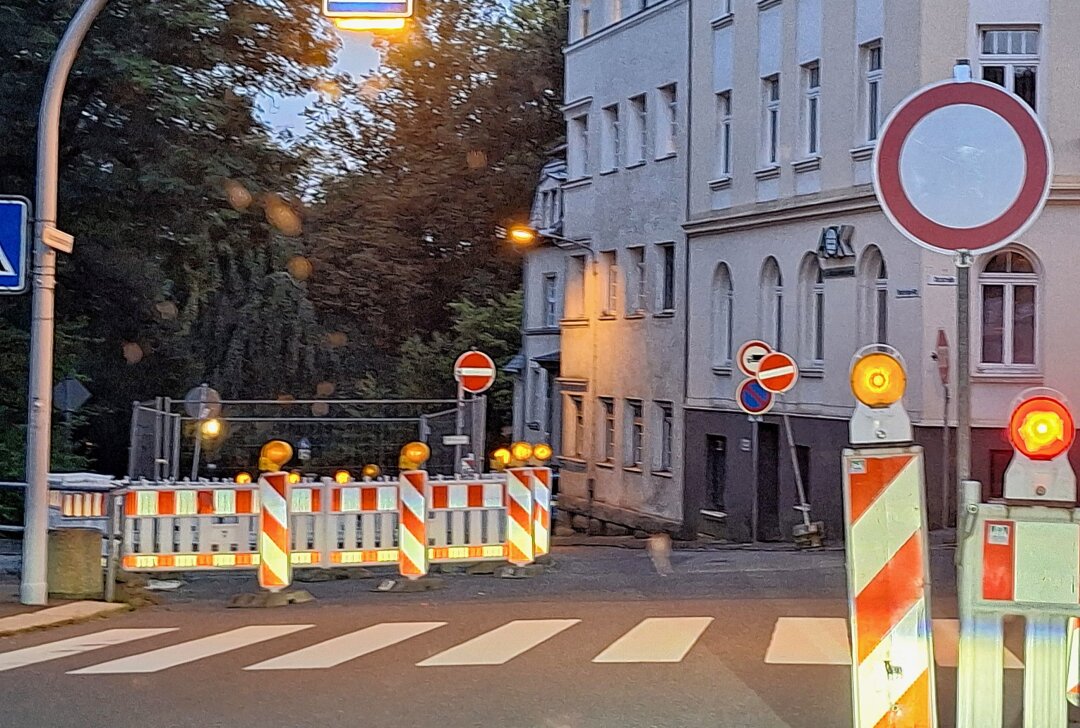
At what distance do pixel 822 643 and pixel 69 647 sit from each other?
5034 mm

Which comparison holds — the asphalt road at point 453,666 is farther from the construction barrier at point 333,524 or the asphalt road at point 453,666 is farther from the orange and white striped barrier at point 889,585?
the orange and white striped barrier at point 889,585

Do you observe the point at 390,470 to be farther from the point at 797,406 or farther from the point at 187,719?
the point at 187,719

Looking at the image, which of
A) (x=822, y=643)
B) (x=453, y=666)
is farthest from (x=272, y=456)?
(x=822, y=643)

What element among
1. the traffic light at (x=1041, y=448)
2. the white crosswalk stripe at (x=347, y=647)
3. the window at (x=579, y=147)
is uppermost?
the window at (x=579, y=147)

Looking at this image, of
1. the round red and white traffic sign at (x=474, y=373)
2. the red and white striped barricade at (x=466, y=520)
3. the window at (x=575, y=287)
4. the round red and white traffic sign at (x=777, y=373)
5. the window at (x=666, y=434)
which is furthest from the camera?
the window at (x=575, y=287)

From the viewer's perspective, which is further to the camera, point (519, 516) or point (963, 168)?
point (519, 516)

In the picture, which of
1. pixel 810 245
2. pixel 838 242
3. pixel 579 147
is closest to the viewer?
pixel 838 242

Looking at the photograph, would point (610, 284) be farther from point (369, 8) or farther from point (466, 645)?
point (466, 645)

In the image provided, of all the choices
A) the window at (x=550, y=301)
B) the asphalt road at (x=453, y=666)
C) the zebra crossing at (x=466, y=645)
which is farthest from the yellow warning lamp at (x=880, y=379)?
the window at (x=550, y=301)

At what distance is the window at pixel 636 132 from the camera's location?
1560 inches

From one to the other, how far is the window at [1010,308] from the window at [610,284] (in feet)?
50.7

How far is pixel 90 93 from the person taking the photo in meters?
26.3

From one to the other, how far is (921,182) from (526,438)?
146 feet

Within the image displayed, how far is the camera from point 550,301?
48.2m
